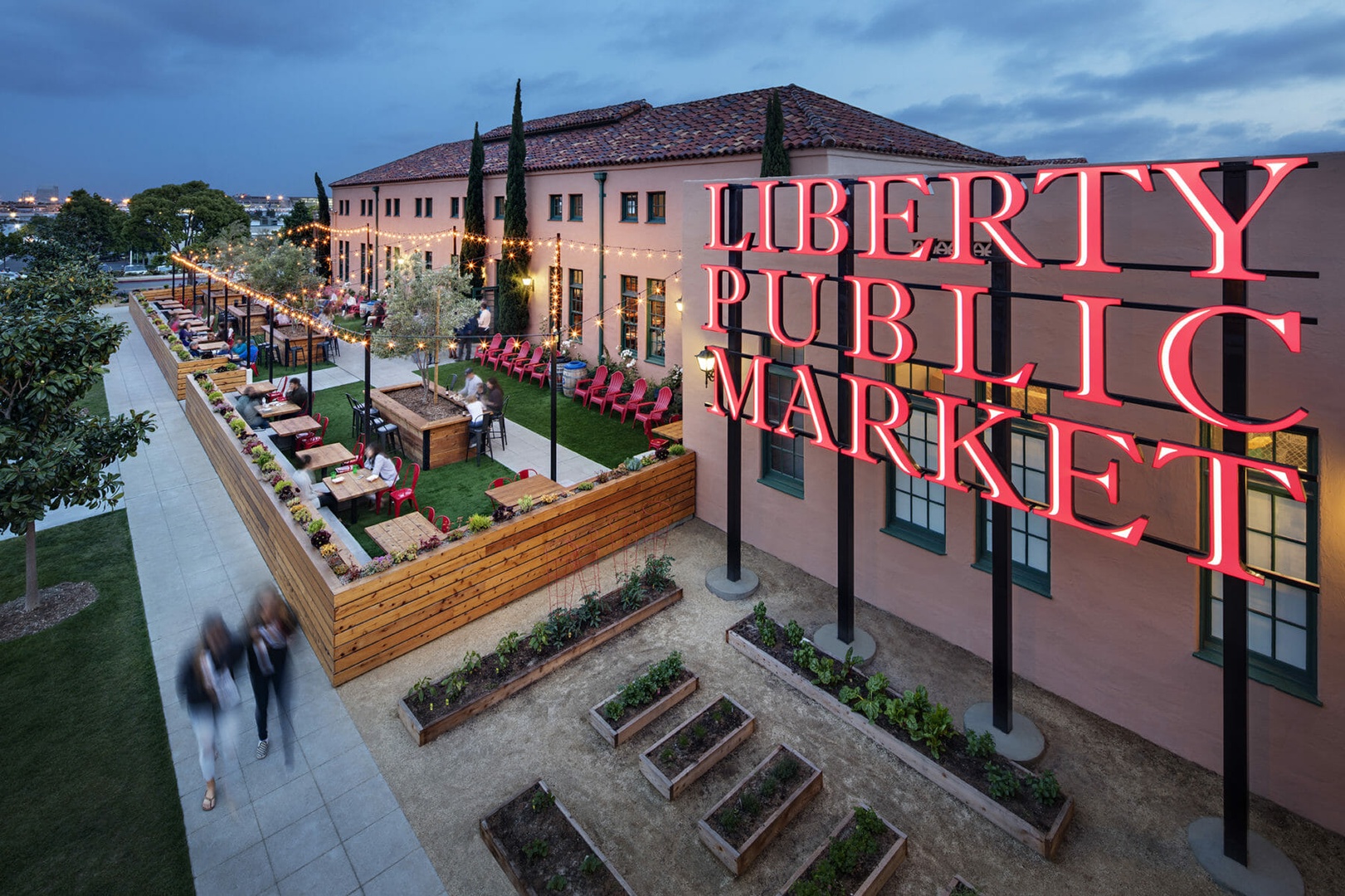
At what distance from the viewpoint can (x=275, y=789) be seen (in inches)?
269

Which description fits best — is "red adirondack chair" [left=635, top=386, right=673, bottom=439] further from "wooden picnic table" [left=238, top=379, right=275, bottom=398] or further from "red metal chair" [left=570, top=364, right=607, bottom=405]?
"wooden picnic table" [left=238, top=379, right=275, bottom=398]

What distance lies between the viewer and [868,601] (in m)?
9.96

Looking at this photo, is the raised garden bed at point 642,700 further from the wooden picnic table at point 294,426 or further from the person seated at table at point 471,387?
the wooden picnic table at point 294,426

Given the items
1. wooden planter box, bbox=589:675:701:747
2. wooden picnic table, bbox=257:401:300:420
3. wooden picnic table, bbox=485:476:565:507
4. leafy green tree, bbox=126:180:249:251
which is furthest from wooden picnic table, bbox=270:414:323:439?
leafy green tree, bbox=126:180:249:251

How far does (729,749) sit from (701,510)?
578 centimetres

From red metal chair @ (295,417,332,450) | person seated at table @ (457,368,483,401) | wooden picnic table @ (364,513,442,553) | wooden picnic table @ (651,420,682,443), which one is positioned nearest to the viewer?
wooden picnic table @ (364,513,442,553)

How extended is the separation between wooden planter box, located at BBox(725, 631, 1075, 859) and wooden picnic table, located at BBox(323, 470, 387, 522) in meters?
7.07

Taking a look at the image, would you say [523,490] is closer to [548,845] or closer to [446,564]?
[446,564]

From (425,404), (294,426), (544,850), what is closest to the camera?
(544,850)

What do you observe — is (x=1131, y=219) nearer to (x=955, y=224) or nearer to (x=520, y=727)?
(x=955, y=224)

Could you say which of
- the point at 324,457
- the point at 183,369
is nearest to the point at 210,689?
the point at 324,457

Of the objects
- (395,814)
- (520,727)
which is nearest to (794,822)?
(520,727)

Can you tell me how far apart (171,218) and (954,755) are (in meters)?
73.0

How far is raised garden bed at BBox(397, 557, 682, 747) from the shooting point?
7672 millimetres
